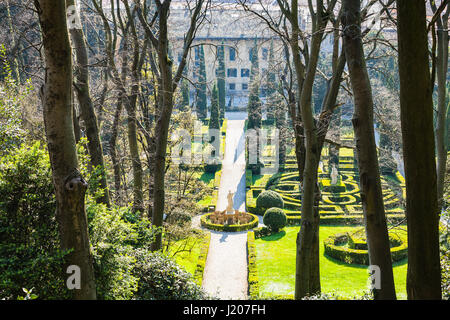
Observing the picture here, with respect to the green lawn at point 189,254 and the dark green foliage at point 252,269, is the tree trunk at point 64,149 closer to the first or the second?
the dark green foliage at point 252,269

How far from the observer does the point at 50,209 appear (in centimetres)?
448

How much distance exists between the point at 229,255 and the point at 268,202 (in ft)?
17.7

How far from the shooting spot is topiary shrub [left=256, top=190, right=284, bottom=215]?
19891 millimetres

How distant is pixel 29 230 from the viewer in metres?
4.35

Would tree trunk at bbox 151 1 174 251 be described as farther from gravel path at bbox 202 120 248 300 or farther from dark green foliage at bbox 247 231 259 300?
dark green foliage at bbox 247 231 259 300

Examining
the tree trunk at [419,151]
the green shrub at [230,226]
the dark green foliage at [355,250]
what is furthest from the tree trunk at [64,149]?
the green shrub at [230,226]

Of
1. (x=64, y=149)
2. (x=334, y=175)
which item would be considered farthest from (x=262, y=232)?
(x=64, y=149)

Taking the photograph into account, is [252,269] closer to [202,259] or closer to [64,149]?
[202,259]

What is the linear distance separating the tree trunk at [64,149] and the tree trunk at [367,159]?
9.24ft

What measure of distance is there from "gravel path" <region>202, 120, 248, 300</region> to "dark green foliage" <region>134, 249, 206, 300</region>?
41 cm

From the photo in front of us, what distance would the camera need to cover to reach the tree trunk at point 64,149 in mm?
3982

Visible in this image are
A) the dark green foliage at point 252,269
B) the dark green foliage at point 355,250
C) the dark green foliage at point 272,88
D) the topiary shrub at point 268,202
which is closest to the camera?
the dark green foliage at point 272,88

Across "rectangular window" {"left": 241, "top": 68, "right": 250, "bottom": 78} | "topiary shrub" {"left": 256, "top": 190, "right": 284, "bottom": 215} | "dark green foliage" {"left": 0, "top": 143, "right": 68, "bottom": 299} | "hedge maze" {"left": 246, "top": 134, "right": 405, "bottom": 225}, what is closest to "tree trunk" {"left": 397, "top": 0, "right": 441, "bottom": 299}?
"dark green foliage" {"left": 0, "top": 143, "right": 68, "bottom": 299}
